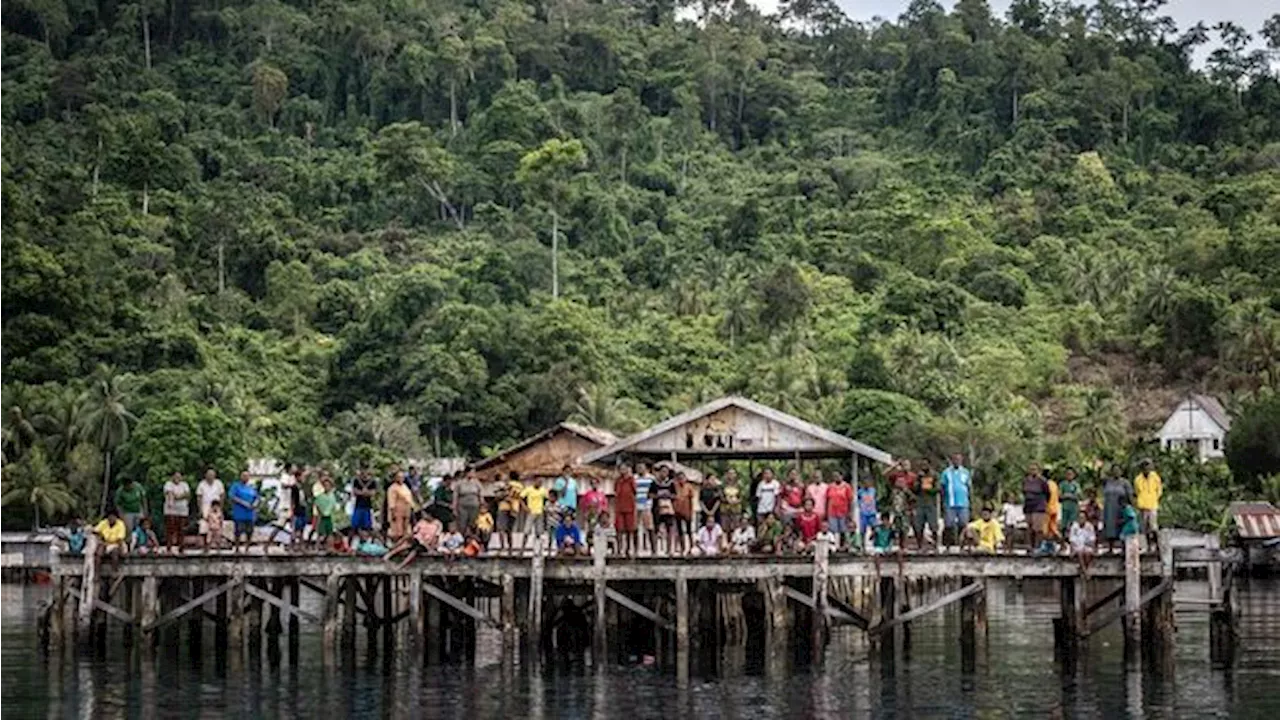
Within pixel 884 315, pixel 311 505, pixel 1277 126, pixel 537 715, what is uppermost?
pixel 1277 126

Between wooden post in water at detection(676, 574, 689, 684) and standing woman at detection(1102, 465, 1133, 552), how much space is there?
7.61 m

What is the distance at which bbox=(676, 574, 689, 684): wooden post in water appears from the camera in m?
38.6

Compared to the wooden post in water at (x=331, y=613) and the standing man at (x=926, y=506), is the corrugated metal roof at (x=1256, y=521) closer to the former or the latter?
the standing man at (x=926, y=506)

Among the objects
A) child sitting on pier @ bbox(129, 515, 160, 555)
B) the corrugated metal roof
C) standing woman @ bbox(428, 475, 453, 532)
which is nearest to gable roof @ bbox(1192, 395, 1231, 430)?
the corrugated metal roof

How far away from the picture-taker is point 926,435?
85812mm

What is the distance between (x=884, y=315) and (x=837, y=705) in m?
75.8

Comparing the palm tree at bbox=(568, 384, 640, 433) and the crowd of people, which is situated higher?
the palm tree at bbox=(568, 384, 640, 433)

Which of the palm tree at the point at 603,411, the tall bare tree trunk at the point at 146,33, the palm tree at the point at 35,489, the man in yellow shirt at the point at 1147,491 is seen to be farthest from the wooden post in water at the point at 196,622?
the tall bare tree trunk at the point at 146,33

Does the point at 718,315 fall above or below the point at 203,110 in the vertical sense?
below

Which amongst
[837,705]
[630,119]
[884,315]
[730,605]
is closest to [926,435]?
[884,315]

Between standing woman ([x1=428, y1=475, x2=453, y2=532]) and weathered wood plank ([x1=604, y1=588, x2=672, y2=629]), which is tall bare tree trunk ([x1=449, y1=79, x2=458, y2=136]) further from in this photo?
weathered wood plank ([x1=604, y1=588, x2=672, y2=629])

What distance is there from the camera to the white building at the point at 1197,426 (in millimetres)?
98062

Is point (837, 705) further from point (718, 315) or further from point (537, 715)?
point (718, 315)

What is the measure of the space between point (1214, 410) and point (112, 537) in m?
69.0
